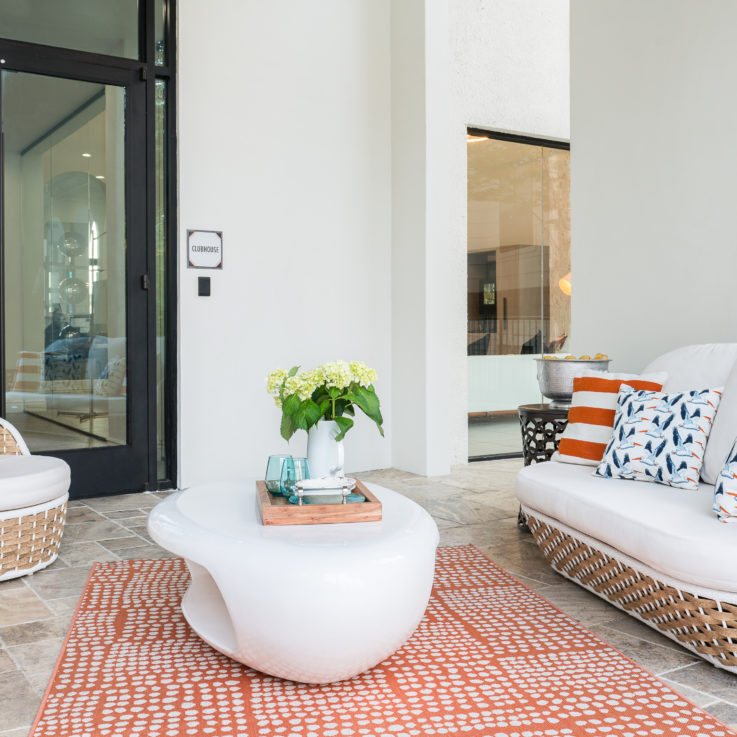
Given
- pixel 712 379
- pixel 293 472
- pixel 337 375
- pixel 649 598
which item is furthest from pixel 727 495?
pixel 293 472

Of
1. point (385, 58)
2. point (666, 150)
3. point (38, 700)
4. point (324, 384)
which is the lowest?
point (38, 700)

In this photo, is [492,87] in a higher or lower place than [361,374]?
higher

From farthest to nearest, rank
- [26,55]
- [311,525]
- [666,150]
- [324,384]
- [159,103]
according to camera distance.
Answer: [159,103], [26,55], [666,150], [324,384], [311,525]

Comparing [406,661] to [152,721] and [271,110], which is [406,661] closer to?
[152,721]

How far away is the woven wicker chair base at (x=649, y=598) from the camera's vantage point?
1963mm

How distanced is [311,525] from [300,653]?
1.16ft

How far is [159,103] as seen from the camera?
4457 millimetres

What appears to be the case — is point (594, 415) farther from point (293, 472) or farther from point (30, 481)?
point (30, 481)

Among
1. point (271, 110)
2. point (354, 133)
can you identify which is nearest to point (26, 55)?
point (271, 110)

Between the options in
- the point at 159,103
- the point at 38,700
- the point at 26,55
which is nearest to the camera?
the point at 38,700

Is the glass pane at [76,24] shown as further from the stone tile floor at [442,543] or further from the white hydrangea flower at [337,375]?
the white hydrangea flower at [337,375]

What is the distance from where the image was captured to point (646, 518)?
2213 millimetres

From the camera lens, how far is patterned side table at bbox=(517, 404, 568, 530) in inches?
135

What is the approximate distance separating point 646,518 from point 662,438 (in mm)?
524
